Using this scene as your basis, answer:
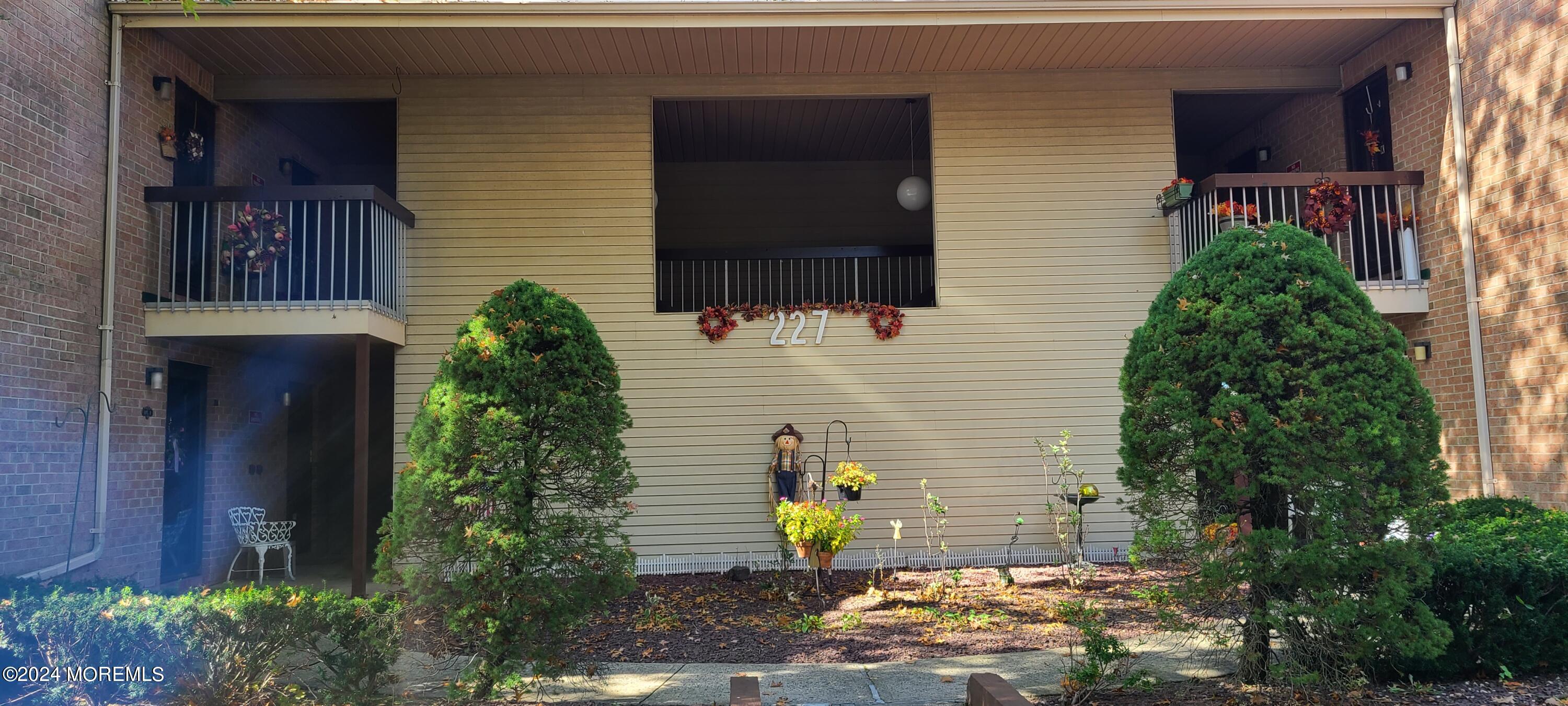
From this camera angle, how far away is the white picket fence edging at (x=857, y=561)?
8.89m

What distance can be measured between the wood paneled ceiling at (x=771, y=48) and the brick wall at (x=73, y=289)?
0.98 meters

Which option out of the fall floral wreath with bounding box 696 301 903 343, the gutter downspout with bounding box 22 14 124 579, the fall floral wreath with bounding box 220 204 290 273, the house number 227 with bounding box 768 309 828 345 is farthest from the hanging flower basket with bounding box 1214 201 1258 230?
the gutter downspout with bounding box 22 14 124 579

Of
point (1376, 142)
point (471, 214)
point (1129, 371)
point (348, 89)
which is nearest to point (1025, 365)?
point (1376, 142)

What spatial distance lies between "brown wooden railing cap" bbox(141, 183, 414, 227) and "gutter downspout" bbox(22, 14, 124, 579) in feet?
1.40

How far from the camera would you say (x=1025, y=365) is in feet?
30.4

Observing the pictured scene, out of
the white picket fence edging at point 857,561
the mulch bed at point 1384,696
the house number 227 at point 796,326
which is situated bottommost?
the mulch bed at point 1384,696

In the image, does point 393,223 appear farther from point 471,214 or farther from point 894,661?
point 894,661

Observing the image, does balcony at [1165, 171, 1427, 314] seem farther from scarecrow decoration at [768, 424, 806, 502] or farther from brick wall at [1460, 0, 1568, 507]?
scarecrow decoration at [768, 424, 806, 502]

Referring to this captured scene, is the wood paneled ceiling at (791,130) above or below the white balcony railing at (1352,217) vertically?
above

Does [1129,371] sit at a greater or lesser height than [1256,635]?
greater

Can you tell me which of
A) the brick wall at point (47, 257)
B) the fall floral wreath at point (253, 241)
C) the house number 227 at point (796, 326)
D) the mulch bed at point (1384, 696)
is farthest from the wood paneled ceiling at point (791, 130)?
the mulch bed at point (1384, 696)

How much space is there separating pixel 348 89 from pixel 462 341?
5623 mm

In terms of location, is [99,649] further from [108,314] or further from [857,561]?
[857,561]

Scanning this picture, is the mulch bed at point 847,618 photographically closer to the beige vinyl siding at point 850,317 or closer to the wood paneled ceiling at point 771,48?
the beige vinyl siding at point 850,317
